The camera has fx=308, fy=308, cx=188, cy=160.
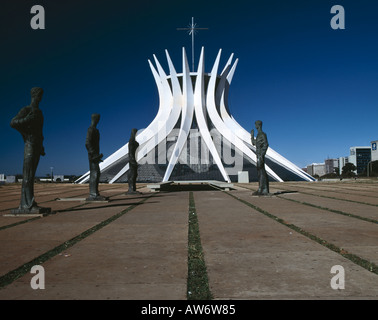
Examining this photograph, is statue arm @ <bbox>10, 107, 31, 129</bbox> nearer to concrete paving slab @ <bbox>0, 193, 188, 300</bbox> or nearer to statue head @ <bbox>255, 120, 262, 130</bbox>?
concrete paving slab @ <bbox>0, 193, 188, 300</bbox>

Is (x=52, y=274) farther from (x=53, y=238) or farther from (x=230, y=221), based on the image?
(x=230, y=221)

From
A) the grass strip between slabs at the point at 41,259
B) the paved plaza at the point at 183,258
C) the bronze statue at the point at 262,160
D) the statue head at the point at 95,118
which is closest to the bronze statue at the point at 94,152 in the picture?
the statue head at the point at 95,118

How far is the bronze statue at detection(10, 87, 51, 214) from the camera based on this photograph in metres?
5.40

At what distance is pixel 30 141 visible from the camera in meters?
5.53

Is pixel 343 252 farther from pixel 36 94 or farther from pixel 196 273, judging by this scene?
pixel 36 94

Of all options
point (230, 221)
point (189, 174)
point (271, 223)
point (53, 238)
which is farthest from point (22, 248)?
point (189, 174)

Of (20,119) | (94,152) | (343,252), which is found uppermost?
(20,119)

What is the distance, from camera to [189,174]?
2725cm

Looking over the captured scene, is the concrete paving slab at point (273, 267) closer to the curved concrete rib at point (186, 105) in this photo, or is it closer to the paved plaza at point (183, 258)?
the paved plaza at point (183, 258)

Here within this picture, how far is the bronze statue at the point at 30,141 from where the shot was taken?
5.40m

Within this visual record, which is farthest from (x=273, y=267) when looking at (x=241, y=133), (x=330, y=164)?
(x=330, y=164)

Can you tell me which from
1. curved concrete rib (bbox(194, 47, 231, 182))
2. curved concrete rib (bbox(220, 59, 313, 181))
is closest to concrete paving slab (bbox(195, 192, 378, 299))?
curved concrete rib (bbox(194, 47, 231, 182))

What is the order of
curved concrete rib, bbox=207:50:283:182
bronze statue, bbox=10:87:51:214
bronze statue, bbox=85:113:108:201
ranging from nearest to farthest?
bronze statue, bbox=10:87:51:214 → bronze statue, bbox=85:113:108:201 → curved concrete rib, bbox=207:50:283:182
